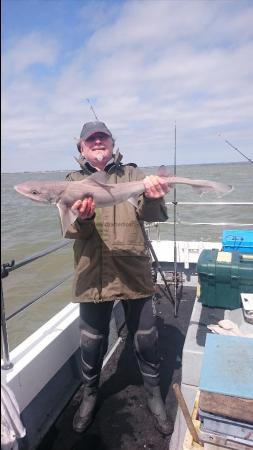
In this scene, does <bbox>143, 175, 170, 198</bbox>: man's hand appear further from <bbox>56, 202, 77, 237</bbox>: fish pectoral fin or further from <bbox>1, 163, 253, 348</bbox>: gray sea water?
<bbox>1, 163, 253, 348</bbox>: gray sea water

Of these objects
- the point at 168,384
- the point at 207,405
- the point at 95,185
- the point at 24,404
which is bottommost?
the point at 168,384

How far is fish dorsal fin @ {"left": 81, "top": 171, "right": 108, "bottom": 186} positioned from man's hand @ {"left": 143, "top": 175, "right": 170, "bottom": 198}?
370mm

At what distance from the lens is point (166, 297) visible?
20.1 ft

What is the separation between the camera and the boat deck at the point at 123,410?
324 centimetres

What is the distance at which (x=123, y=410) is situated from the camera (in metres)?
3.62

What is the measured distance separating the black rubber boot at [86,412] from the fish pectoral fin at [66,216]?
5.40 ft

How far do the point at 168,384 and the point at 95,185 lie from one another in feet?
7.73

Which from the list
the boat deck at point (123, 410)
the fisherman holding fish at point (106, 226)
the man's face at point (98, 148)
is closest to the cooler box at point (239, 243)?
the boat deck at point (123, 410)

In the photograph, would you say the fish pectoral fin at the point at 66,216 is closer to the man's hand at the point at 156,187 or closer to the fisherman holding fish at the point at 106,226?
the fisherman holding fish at the point at 106,226

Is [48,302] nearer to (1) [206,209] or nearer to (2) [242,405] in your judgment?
(2) [242,405]

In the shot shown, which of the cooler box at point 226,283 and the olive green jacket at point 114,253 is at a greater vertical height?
the olive green jacket at point 114,253

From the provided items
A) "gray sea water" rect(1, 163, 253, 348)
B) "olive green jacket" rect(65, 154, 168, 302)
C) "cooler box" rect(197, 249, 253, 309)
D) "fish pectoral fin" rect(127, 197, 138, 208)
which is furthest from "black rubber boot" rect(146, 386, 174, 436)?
"gray sea water" rect(1, 163, 253, 348)

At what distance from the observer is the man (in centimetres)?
312

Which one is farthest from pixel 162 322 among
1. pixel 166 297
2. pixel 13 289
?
pixel 13 289
